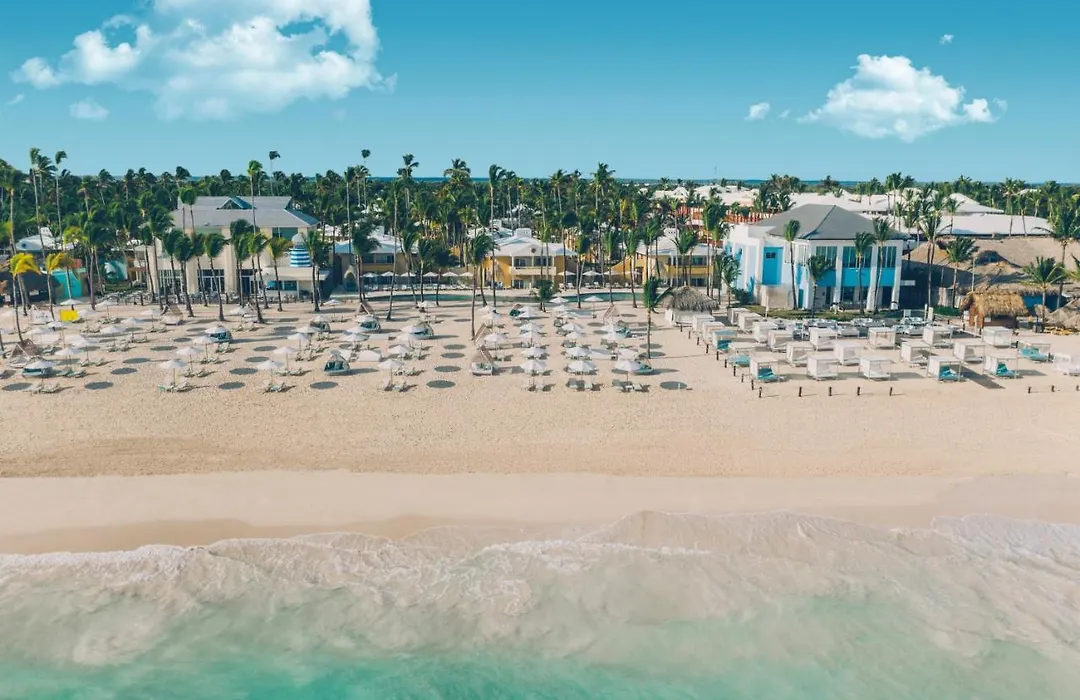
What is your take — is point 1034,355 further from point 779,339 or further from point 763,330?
point 763,330

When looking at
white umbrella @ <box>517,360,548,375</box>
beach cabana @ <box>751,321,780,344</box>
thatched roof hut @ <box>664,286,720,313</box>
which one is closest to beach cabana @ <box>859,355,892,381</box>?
beach cabana @ <box>751,321,780,344</box>

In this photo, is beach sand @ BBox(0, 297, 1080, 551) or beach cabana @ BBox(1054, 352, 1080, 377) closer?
beach sand @ BBox(0, 297, 1080, 551)

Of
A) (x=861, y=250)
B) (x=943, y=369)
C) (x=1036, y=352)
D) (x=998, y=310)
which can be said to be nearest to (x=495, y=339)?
(x=943, y=369)

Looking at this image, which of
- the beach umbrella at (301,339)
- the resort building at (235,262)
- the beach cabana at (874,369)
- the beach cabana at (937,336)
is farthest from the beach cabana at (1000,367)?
the resort building at (235,262)

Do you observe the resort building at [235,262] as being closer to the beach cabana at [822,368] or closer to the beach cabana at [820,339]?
the beach cabana at [820,339]

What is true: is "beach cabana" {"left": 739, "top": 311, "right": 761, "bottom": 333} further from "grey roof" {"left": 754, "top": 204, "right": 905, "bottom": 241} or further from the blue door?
the blue door

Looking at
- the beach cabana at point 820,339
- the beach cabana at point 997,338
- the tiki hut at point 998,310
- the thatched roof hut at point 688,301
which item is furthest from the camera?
the thatched roof hut at point 688,301
